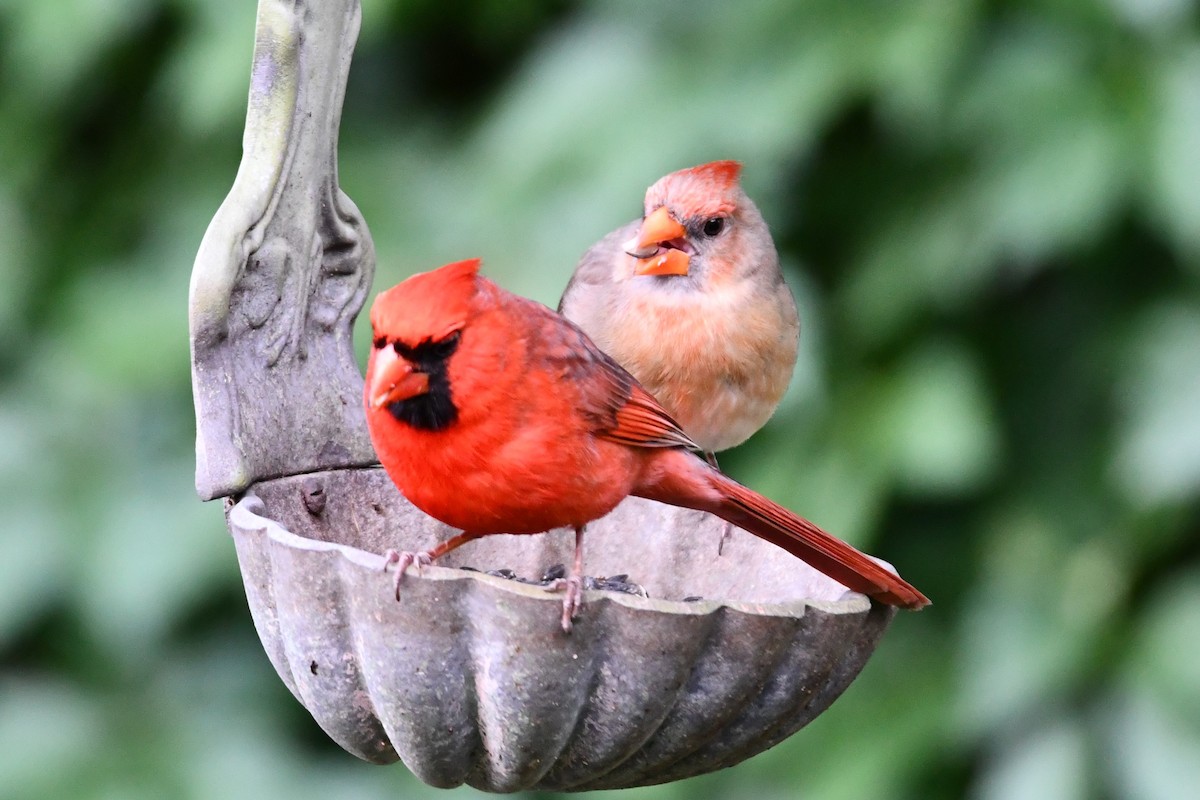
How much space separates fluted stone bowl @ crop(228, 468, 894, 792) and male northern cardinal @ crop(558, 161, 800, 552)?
60 centimetres

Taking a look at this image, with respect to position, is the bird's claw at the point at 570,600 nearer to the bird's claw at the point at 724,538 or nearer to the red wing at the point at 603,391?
the red wing at the point at 603,391

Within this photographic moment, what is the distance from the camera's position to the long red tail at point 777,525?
A: 1.82 m

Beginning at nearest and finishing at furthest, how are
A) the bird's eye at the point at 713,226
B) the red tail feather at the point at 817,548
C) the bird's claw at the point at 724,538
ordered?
the red tail feather at the point at 817,548
the bird's claw at the point at 724,538
the bird's eye at the point at 713,226

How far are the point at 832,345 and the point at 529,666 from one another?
158 centimetres

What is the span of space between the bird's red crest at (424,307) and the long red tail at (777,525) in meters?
0.38

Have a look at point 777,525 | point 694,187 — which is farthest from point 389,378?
point 694,187

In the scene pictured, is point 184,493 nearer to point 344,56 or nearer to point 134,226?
point 134,226

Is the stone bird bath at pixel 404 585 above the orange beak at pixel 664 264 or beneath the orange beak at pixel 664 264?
beneath

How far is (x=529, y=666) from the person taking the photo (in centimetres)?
157

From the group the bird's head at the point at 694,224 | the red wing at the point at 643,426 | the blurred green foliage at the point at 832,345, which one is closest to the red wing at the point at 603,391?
the red wing at the point at 643,426

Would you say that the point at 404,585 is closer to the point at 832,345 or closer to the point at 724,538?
the point at 724,538

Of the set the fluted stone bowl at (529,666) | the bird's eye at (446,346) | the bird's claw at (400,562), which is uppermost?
the bird's eye at (446,346)

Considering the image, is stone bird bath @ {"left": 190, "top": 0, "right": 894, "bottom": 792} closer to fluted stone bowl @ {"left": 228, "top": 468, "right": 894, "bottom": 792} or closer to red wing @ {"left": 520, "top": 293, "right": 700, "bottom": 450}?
fluted stone bowl @ {"left": 228, "top": 468, "right": 894, "bottom": 792}

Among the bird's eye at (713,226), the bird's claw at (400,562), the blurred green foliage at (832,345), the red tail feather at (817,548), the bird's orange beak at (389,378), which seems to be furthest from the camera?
the blurred green foliage at (832,345)
